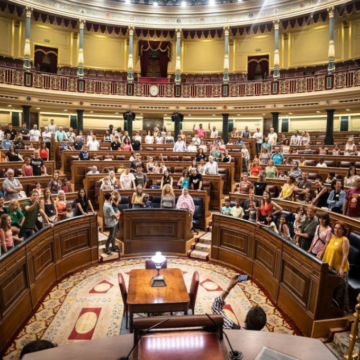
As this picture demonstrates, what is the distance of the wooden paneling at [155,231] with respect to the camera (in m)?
7.21

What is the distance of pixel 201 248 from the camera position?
24.0 ft

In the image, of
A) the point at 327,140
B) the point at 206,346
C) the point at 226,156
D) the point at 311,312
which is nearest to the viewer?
the point at 206,346

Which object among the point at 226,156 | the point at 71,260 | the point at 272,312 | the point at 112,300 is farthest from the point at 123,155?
the point at 272,312

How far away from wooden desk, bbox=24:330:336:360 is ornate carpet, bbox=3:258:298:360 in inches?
83.7

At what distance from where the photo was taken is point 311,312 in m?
4.19

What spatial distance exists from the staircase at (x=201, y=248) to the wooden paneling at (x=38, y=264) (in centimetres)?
198

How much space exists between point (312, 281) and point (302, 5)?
14861 mm

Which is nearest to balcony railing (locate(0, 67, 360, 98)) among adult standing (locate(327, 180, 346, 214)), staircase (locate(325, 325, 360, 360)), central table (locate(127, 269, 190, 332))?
adult standing (locate(327, 180, 346, 214))

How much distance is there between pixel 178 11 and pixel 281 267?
52.1 feet

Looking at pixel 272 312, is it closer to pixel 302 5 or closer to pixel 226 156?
pixel 226 156

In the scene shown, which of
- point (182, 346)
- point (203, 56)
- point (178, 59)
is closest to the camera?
point (182, 346)

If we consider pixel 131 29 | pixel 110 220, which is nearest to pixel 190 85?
pixel 131 29

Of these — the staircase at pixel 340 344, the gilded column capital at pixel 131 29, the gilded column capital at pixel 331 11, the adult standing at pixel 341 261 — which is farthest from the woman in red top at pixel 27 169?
the gilded column capital at pixel 331 11

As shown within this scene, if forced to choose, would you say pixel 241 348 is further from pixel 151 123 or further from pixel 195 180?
pixel 151 123
